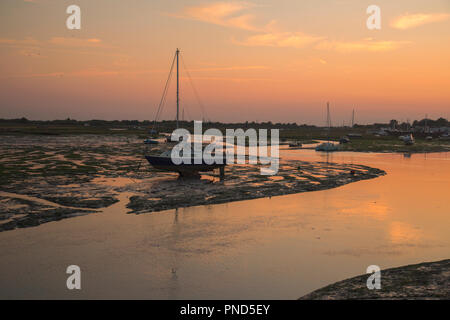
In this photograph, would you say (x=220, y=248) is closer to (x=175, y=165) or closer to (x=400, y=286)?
(x=400, y=286)

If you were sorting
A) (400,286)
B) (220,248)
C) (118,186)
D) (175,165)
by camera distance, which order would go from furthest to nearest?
(175,165)
(118,186)
(220,248)
(400,286)

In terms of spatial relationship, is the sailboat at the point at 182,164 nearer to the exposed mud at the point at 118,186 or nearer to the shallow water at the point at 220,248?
the exposed mud at the point at 118,186

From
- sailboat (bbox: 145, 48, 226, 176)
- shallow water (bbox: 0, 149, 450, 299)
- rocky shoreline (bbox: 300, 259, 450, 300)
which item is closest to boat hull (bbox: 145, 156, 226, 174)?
sailboat (bbox: 145, 48, 226, 176)

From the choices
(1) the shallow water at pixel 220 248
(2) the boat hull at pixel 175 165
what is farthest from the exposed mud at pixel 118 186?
(1) the shallow water at pixel 220 248

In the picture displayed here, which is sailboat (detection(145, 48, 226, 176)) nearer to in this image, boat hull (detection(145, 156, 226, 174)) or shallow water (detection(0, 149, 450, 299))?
boat hull (detection(145, 156, 226, 174))

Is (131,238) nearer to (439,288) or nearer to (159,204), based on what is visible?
(159,204)

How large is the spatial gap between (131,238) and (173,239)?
1689 mm

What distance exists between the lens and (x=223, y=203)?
22.8m

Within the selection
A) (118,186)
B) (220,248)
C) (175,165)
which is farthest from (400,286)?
(175,165)

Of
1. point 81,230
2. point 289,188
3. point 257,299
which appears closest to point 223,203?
point 289,188

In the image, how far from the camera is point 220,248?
14.4m

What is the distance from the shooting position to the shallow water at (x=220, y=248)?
11.0 metres

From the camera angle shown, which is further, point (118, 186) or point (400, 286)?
point (118, 186)
